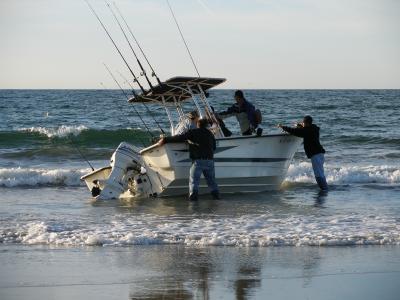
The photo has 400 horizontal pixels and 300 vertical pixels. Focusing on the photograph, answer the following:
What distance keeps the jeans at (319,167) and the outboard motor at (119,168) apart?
368cm

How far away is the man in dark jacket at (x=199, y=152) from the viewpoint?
14805 mm

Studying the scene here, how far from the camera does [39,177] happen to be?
66.2 feet

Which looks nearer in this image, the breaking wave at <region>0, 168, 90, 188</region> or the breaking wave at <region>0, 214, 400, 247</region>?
the breaking wave at <region>0, 214, 400, 247</region>

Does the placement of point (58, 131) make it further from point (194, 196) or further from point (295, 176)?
point (194, 196)

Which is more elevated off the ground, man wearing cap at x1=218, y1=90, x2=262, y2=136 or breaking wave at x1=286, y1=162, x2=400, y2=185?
man wearing cap at x1=218, y1=90, x2=262, y2=136

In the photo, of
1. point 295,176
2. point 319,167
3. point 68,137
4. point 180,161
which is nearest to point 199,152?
point 180,161

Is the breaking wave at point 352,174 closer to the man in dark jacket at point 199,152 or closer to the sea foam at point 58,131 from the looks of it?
the man in dark jacket at point 199,152

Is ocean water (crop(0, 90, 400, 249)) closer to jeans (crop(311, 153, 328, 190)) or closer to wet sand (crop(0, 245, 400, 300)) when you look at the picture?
jeans (crop(311, 153, 328, 190))

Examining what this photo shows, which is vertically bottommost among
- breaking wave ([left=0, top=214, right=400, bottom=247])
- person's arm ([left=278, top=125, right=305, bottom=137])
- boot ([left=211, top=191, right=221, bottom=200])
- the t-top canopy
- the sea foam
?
breaking wave ([left=0, top=214, right=400, bottom=247])

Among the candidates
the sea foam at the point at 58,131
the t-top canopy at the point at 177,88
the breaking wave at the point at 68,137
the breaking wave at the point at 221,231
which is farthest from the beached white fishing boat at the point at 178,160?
the sea foam at the point at 58,131

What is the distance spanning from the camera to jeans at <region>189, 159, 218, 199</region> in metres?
15.0

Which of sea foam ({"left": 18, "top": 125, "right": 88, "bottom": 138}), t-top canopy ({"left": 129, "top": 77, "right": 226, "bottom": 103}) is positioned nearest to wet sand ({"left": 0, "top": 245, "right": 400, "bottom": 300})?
t-top canopy ({"left": 129, "top": 77, "right": 226, "bottom": 103})

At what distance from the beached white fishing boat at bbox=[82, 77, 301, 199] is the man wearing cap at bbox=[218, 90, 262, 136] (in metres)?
0.37

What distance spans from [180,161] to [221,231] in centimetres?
393
